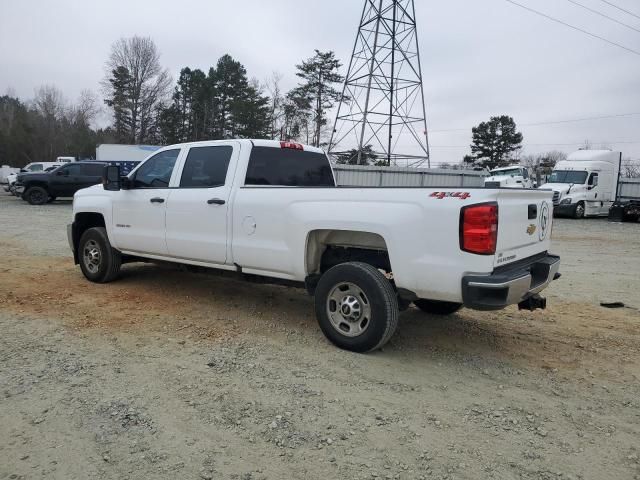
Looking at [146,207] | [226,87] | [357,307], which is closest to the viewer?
[357,307]

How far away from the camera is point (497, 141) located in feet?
213

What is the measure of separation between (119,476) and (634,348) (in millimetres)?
4628

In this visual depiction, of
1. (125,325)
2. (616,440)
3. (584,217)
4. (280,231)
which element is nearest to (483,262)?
(616,440)

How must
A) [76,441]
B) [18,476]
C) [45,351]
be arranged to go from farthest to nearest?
[45,351] < [76,441] < [18,476]

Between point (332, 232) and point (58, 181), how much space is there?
72.1 ft

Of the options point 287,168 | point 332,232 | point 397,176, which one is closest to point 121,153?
point 397,176

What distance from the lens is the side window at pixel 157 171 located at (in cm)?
608

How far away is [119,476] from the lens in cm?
265

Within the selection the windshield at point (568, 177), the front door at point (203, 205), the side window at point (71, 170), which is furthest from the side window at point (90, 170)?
the windshield at point (568, 177)

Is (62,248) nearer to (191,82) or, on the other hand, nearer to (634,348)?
(634,348)

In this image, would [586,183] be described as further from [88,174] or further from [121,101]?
[121,101]

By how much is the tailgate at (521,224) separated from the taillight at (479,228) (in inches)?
3.7

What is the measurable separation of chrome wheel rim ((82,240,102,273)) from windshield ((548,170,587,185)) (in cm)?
2386

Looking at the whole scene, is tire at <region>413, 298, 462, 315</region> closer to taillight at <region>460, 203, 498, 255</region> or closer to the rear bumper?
the rear bumper
